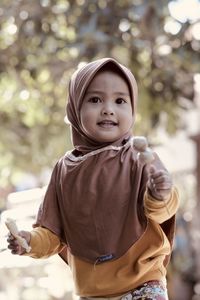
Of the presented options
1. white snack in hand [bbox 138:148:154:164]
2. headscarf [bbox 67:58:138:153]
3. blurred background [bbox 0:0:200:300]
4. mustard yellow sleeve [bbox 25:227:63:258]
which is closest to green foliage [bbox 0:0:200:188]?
blurred background [bbox 0:0:200:300]

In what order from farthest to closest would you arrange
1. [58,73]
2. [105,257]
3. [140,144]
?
[58,73] → [105,257] → [140,144]

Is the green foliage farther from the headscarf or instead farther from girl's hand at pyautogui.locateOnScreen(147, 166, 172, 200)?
girl's hand at pyautogui.locateOnScreen(147, 166, 172, 200)

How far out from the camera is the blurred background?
9.99ft

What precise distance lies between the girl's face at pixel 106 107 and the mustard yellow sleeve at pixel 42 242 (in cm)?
24

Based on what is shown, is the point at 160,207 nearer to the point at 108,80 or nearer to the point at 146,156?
the point at 146,156

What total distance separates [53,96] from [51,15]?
21.2 inches

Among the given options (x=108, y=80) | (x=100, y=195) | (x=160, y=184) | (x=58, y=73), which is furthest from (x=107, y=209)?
(x=58, y=73)

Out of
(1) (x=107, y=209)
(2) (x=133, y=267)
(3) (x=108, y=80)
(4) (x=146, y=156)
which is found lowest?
(2) (x=133, y=267)

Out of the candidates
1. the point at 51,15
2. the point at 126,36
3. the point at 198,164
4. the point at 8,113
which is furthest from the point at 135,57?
the point at 198,164

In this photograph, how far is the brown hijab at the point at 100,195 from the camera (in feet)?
4.66

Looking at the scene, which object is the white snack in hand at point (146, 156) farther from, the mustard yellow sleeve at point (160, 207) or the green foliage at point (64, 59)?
the green foliage at point (64, 59)

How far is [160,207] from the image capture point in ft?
4.49

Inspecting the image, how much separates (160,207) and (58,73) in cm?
200

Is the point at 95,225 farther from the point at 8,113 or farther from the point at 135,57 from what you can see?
the point at 8,113
